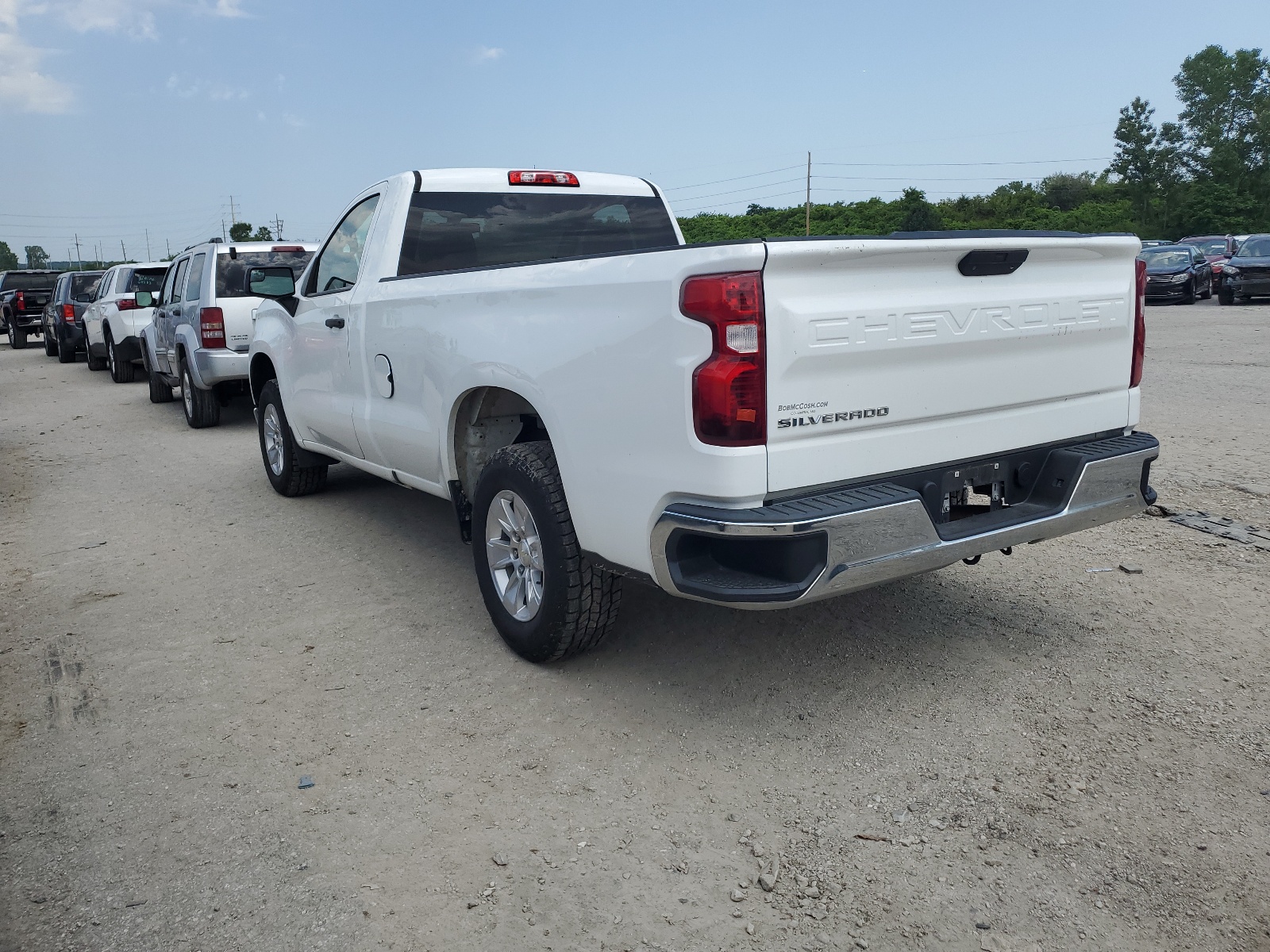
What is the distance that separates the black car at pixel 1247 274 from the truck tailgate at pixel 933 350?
73.0ft

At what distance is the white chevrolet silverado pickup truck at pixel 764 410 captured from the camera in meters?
3.14

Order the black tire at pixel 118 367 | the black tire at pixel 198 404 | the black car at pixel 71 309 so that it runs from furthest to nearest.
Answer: the black car at pixel 71 309 → the black tire at pixel 118 367 → the black tire at pixel 198 404

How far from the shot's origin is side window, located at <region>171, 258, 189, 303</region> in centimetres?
1192

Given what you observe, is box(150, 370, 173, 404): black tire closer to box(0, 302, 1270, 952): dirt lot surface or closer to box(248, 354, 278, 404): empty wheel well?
box(248, 354, 278, 404): empty wheel well

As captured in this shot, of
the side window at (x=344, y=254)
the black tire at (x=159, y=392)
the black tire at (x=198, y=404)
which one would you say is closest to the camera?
the side window at (x=344, y=254)

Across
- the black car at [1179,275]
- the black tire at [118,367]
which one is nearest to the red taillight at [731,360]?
the black tire at [118,367]

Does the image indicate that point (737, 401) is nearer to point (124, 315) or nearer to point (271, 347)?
point (271, 347)

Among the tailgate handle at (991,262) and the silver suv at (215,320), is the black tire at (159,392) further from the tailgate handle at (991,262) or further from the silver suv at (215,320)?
the tailgate handle at (991,262)

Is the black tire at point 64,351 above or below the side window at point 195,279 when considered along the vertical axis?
below

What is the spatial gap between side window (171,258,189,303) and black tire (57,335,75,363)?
11.8 metres

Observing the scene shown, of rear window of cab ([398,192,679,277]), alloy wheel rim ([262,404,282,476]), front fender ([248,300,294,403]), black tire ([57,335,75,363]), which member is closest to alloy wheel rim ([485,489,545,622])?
rear window of cab ([398,192,679,277])

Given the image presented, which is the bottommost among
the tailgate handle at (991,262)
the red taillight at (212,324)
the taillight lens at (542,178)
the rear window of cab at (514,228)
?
the red taillight at (212,324)

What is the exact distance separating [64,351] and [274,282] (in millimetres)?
18875

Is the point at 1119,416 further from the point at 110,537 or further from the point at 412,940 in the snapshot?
the point at 110,537
